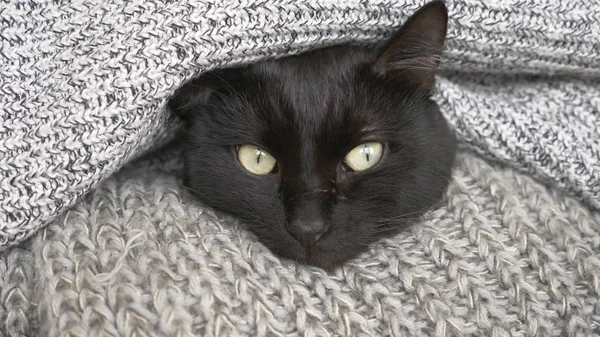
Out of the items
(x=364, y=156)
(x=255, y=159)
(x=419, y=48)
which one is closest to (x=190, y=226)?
(x=255, y=159)

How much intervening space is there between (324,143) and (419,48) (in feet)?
0.67

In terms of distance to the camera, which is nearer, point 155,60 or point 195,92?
point 155,60

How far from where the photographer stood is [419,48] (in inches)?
34.8

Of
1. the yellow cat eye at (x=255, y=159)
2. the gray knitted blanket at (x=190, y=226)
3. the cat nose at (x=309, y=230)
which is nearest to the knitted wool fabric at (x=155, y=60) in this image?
the gray knitted blanket at (x=190, y=226)

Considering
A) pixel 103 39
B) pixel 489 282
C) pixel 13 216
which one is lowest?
pixel 489 282

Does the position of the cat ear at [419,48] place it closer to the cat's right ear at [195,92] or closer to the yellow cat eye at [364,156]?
the yellow cat eye at [364,156]

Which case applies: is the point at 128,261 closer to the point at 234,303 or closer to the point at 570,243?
the point at 234,303

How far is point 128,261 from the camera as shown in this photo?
0.77 metres

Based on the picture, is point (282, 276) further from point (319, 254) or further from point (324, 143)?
point (324, 143)

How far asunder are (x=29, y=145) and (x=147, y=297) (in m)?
0.27

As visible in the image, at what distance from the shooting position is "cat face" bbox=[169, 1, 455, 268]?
84 cm

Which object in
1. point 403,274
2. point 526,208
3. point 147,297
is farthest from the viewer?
point 526,208

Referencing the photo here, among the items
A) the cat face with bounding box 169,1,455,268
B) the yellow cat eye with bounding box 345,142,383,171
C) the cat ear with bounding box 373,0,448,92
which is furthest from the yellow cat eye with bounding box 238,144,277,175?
the cat ear with bounding box 373,0,448,92

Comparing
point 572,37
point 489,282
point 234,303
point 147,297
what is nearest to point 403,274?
point 489,282
